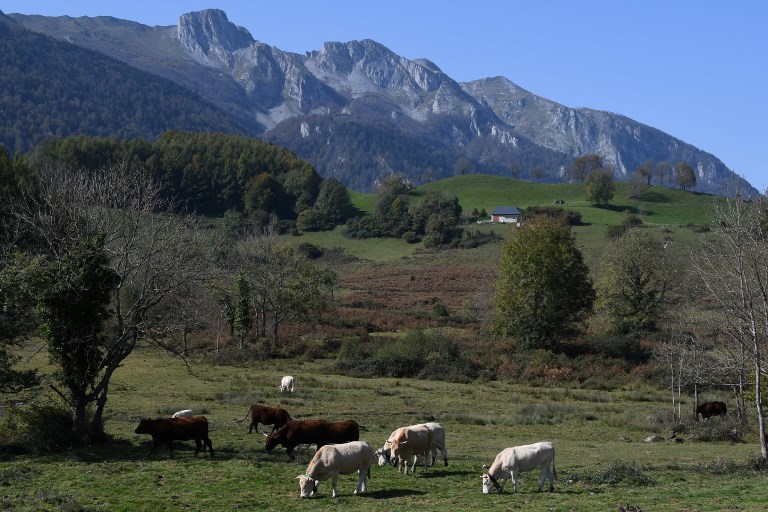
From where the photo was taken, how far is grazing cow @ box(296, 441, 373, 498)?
740 inches

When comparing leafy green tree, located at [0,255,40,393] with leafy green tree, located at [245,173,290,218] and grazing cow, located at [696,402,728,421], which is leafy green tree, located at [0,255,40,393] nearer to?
grazing cow, located at [696,402,728,421]

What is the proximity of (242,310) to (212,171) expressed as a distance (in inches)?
4458

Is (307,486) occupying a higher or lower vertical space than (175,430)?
lower

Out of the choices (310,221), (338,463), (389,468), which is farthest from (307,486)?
(310,221)

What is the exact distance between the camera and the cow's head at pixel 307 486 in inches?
721

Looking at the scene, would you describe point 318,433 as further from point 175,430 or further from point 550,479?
point 550,479

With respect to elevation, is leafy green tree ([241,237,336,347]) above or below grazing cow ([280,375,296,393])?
above

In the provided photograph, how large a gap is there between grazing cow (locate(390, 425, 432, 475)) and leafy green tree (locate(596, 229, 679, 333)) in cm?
4854

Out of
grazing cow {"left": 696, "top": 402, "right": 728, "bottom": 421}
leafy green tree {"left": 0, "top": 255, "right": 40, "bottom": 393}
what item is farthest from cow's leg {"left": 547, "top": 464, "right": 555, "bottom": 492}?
grazing cow {"left": 696, "top": 402, "right": 728, "bottom": 421}

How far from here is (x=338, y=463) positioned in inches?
742

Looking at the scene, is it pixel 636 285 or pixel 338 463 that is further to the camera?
pixel 636 285

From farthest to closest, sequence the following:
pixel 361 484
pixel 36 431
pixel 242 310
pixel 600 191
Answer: pixel 600 191 < pixel 242 310 < pixel 36 431 < pixel 361 484

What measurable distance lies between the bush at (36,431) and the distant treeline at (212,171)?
5089 inches

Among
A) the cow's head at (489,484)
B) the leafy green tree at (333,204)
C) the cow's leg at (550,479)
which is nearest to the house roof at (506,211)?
the leafy green tree at (333,204)
